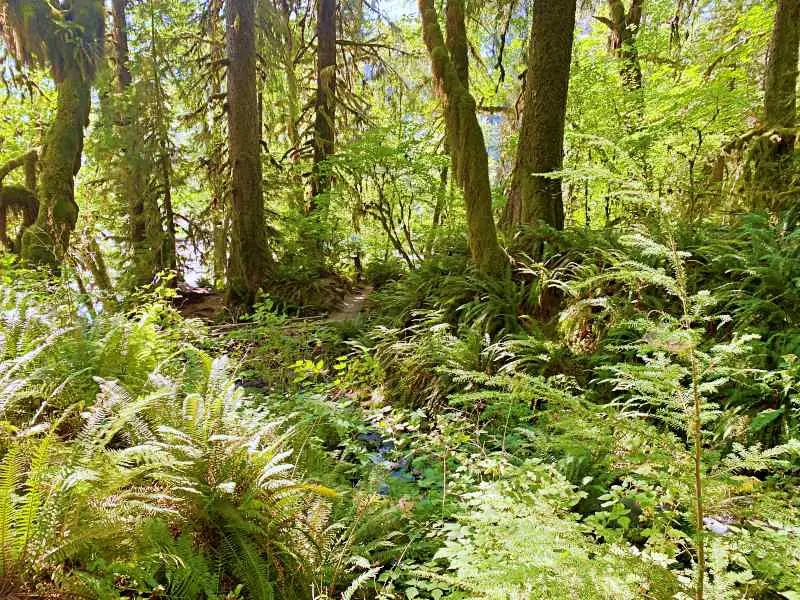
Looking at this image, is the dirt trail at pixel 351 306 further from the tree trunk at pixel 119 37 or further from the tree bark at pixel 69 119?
the tree trunk at pixel 119 37

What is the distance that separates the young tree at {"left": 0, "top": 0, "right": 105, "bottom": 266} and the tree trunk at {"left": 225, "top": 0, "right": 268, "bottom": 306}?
9.69 feet

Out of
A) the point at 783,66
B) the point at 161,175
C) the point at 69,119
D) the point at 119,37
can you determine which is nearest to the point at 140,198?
the point at 161,175

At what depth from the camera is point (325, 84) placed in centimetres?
909

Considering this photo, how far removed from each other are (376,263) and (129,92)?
530 cm

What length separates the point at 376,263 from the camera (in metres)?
8.64

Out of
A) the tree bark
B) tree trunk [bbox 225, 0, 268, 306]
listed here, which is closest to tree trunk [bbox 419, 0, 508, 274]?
tree trunk [bbox 225, 0, 268, 306]

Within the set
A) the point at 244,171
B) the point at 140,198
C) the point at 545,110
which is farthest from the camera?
the point at 140,198

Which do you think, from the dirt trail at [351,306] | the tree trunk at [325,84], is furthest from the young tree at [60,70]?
the dirt trail at [351,306]

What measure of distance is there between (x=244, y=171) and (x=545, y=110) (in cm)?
473

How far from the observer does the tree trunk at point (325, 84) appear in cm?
905

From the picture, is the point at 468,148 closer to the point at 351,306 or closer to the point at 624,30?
the point at 351,306

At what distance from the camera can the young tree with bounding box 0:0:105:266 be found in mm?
7816

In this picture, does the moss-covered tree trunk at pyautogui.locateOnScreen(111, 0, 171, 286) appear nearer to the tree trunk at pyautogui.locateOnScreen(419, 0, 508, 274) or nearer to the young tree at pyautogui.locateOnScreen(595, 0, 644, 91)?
the tree trunk at pyautogui.locateOnScreen(419, 0, 508, 274)

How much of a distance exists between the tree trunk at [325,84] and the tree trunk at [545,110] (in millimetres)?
4788
